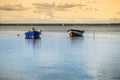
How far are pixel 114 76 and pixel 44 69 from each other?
190 inches

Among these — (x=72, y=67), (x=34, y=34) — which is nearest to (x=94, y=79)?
(x=72, y=67)

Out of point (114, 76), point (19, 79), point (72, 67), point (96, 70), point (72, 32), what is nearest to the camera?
point (19, 79)

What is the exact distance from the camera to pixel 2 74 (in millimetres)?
22141

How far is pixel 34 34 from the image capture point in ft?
291

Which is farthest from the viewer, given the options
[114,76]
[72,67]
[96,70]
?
[72,67]

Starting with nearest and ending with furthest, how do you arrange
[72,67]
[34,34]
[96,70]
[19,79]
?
[19,79] < [96,70] < [72,67] < [34,34]

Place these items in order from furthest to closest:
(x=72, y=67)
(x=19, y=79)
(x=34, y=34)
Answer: (x=34, y=34) < (x=72, y=67) < (x=19, y=79)

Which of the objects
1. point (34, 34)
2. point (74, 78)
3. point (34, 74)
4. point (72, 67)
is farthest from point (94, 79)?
point (34, 34)

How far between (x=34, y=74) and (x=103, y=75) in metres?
3.54

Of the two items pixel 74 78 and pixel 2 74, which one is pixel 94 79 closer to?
pixel 74 78

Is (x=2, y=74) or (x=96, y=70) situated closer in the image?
(x=2, y=74)

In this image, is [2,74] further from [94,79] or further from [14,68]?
[94,79]

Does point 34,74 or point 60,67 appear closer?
point 34,74

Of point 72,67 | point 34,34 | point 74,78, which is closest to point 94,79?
point 74,78
